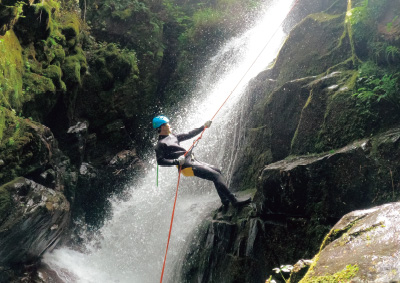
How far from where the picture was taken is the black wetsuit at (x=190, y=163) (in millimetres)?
6375

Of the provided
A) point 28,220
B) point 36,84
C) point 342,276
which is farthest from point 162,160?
point 342,276

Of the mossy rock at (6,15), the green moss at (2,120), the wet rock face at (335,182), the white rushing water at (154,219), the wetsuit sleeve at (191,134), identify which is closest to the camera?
the wet rock face at (335,182)

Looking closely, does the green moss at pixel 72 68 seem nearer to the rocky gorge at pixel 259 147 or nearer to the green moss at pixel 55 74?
the rocky gorge at pixel 259 147

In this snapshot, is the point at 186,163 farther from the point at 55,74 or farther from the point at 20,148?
Answer: the point at 55,74

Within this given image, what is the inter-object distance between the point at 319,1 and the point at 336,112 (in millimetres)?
5772

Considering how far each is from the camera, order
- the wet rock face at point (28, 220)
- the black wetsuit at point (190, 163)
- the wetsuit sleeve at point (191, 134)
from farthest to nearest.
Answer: the wetsuit sleeve at point (191, 134), the black wetsuit at point (190, 163), the wet rock face at point (28, 220)

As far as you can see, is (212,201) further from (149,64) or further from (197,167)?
(149,64)

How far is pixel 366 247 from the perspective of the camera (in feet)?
7.70

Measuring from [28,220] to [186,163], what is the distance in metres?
3.21

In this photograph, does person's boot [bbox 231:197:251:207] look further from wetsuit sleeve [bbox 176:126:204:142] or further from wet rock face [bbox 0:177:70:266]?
wet rock face [bbox 0:177:70:266]

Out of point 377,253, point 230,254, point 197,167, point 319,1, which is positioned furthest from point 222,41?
point 377,253

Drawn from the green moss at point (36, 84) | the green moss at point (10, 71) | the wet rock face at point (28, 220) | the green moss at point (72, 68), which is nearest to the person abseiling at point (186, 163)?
the wet rock face at point (28, 220)

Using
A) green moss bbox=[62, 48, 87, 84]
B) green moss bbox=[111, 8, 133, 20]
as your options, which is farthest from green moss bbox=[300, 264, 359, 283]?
green moss bbox=[111, 8, 133, 20]

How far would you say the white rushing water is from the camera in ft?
26.1
